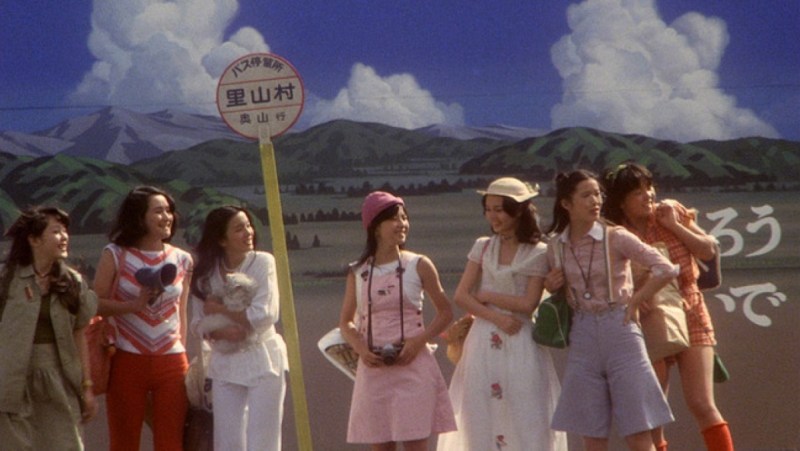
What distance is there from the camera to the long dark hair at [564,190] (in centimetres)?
470

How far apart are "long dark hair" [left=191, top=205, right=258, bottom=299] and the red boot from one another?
1811 millimetres

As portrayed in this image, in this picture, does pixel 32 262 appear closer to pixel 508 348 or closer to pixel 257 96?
pixel 257 96

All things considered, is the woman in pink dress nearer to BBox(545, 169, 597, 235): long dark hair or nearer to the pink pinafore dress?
the pink pinafore dress

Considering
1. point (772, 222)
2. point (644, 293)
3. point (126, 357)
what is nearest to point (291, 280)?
point (126, 357)

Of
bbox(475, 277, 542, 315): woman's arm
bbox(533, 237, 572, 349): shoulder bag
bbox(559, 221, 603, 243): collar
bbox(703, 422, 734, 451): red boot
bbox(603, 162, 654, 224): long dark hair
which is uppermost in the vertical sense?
bbox(603, 162, 654, 224): long dark hair

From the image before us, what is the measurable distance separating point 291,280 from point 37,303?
110 cm

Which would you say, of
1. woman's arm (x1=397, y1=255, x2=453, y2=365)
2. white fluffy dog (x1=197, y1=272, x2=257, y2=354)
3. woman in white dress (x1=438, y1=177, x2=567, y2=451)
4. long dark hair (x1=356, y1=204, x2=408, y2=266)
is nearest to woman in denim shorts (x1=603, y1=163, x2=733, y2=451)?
woman in white dress (x1=438, y1=177, x2=567, y2=451)

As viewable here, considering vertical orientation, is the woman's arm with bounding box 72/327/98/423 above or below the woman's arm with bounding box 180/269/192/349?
below

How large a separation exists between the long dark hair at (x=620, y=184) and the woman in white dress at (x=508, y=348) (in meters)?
0.27

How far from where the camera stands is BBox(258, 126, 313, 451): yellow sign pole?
514 centimetres

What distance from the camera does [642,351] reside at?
15.1 feet

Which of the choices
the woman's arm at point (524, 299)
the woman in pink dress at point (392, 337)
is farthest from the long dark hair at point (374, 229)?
the woman's arm at point (524, 299)

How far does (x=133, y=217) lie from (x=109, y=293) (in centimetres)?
28

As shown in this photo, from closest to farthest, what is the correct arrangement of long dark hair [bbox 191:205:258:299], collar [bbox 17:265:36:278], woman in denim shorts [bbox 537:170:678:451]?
1. woman in denim shorts [bbox 537:170:678:451]
2. collar [bbox 17:265:36:278]
3. long dark hair [bbox 191:205:258:299]
